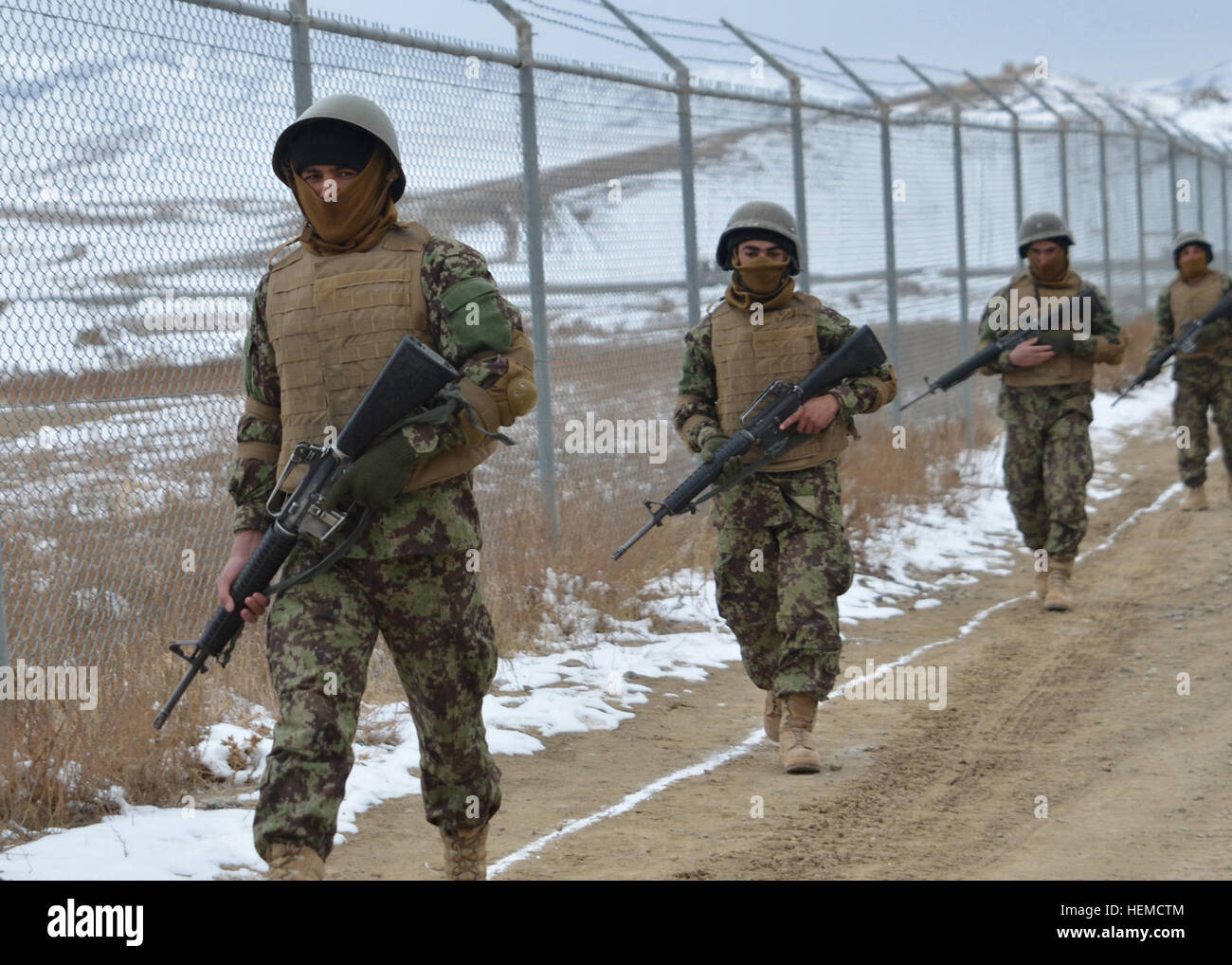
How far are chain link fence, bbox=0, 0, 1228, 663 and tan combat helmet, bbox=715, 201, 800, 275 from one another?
1.76m

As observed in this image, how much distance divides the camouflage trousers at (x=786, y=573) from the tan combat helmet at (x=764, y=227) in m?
0.83

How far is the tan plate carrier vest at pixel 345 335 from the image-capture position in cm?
370

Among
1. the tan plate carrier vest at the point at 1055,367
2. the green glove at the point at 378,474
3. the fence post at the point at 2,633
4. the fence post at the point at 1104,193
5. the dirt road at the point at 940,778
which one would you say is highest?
the fence post at the point at 1104,193

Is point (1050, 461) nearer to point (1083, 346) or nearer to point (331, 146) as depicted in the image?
point (1083, 346)

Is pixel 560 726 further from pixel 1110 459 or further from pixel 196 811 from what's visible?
pixel 1110 459

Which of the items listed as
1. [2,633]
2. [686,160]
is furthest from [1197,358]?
[2,633]

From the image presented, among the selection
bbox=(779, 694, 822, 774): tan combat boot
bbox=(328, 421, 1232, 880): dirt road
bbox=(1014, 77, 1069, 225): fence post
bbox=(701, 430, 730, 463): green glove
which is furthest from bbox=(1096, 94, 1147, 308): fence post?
bbox=(779, 694, 822, 774): tan combat boot

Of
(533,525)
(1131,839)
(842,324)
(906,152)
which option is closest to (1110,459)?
(906,152)

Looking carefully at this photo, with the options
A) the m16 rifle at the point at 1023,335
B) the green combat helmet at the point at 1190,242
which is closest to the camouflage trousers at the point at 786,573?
the m16 rifle at the point at 1023,335

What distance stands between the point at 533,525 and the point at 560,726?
65.4 inches

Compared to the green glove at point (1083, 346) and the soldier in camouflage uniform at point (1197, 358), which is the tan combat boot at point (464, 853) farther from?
the soldier in camouflage uniform at point (1197, 358)

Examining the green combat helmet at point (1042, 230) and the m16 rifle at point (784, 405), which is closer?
the m16 rifle at point (784, 405)

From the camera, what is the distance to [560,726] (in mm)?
6254

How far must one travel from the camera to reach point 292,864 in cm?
322
